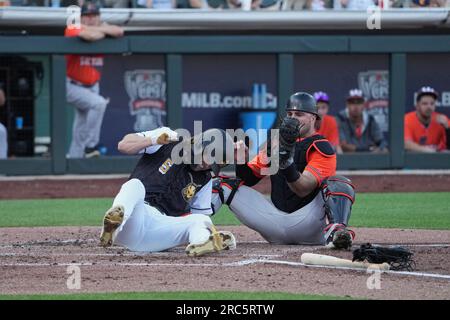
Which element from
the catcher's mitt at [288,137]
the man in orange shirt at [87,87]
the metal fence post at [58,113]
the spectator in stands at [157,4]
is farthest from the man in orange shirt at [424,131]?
the catcher's mitt at [288,137]

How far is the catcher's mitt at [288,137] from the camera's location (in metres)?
6.59

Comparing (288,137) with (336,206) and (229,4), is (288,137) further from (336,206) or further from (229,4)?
(229,4)

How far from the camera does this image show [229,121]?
1647 centimetres

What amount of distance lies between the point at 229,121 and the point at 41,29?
3486 mm

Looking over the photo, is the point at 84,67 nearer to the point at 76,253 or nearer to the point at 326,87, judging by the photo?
the point at 326,87

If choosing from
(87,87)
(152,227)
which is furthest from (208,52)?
(152,227)

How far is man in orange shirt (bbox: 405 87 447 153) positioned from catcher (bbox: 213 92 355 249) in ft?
25.8

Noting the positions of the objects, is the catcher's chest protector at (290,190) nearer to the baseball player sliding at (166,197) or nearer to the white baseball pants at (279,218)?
the white baseball pants at (279,218)

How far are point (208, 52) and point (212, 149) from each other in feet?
26.8

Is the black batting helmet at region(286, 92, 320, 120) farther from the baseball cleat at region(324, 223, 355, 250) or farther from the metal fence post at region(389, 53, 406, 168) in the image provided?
the metal fence post at region(389, 53, 406, 168)

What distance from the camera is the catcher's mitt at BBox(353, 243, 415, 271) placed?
6.15 metres

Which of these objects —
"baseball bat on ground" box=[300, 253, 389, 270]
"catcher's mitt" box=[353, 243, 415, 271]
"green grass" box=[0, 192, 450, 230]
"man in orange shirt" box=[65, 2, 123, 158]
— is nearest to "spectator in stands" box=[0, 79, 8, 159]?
"man in orange shirt" box=[65, 2, 123, 158]
